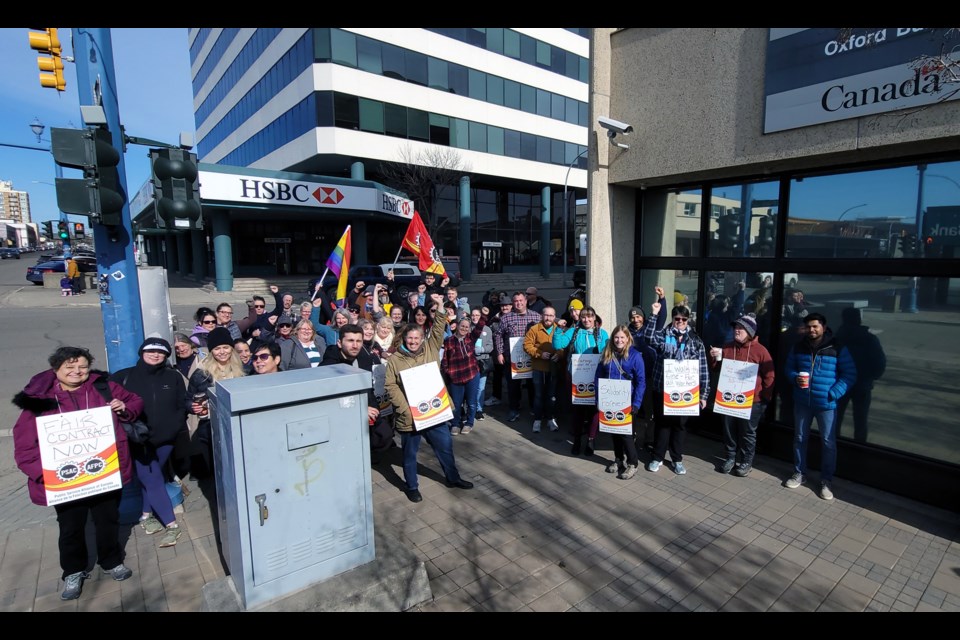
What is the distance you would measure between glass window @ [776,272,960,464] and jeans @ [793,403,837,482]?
1.42 feet

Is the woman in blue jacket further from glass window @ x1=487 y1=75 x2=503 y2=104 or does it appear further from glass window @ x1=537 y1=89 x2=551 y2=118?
glass window @ x1=537 y1=89 x2=551 y2=118

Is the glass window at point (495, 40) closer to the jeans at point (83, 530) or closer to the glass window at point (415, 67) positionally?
the glass window at point (415, 67)

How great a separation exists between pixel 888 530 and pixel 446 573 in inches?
164

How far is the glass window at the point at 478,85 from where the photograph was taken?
3300 cm

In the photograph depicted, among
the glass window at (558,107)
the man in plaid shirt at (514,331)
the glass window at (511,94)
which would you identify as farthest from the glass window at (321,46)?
the man in plaid shirt at (514,331)

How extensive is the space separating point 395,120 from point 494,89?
848 centimetres

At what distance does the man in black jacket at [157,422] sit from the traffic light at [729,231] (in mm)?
6710

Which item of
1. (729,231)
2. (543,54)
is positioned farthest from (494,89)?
(729,231)

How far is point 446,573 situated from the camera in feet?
13.3

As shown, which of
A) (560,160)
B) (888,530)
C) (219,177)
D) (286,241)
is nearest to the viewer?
(888,530)

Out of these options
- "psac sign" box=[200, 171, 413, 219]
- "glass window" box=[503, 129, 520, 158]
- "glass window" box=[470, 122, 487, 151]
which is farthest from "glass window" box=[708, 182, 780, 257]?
"glass window" box=[503, 129, 520, 158]

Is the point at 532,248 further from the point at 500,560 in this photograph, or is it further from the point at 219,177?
the point at 500,560

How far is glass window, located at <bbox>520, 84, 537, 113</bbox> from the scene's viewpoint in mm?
35781
